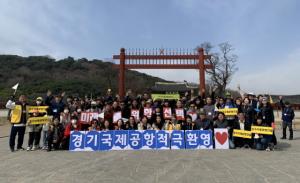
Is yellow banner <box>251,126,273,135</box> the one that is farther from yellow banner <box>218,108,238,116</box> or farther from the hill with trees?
the hill with trees

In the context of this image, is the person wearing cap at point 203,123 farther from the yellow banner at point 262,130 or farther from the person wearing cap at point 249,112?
the yellow banner at point 262,130

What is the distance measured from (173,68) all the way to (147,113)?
9.23 m

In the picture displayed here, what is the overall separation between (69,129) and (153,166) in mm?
4393

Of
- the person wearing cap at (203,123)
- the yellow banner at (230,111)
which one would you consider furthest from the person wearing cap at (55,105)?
the yellow banner at (230,111)

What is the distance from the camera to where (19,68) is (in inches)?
3477

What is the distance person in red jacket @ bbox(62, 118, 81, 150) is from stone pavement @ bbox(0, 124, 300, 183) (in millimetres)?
669

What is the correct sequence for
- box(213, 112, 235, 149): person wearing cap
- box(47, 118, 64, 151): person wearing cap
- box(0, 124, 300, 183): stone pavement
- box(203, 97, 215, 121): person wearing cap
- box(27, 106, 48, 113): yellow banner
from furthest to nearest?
box(203, 97, 215, 121): person wearing cap
box(27, 106, 48, 113): yellow banner
box(213, 112, 235, 149): person wearing cap
box(47, 118, 64, 151): person wearing cap
box(0, 124, 300, 183): stone pavement

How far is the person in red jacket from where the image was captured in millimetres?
10423

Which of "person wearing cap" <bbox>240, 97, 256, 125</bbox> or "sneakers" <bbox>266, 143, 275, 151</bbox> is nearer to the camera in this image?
"sneakers" <bbox>266, 143, 275, 151</bbox>

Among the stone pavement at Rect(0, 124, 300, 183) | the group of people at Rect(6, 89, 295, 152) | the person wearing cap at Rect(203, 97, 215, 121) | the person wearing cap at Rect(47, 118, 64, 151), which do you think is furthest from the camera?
the person wearing cap at Rect(203, 97, 215, 121)

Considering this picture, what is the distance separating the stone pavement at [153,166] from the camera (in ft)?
20.2

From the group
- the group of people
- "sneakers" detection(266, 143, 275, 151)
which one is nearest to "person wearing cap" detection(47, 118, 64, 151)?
the group of people

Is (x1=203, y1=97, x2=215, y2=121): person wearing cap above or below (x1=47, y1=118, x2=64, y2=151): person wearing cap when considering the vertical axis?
above

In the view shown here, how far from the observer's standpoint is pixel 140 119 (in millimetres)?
11367
